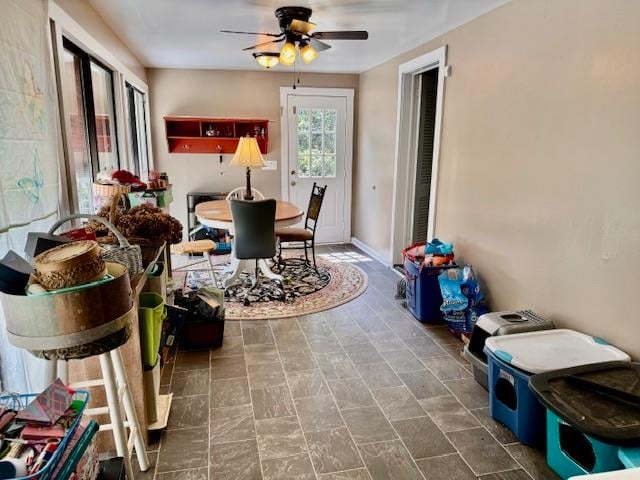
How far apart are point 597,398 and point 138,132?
506 cm

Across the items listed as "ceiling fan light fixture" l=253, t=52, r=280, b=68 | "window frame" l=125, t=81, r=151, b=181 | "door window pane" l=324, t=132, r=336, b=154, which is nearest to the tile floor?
"ceiling fan light fixture" l=253, t=52, r=280, b=68

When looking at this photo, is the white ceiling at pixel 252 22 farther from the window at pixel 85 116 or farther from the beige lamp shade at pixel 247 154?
the beige lamp shade at pixel 247 154

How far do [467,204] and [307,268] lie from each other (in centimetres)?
205

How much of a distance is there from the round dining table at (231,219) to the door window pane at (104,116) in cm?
88

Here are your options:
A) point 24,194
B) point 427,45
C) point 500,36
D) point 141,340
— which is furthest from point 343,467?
point 427,45

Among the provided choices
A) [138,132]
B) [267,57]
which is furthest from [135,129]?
[267,57]

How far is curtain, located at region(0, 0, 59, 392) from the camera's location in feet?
4.90

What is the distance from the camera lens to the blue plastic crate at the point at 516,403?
1.92 m

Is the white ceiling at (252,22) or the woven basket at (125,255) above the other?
the white ceiling at (252,22)

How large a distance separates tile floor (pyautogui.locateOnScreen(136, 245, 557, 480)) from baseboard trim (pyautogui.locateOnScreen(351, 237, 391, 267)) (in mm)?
1734

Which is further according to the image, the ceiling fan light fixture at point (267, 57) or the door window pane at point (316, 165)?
the door window pane at point (316, 165)

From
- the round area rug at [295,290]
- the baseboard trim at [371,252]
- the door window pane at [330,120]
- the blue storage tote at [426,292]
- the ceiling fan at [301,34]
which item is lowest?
the round area rug at [295,290]

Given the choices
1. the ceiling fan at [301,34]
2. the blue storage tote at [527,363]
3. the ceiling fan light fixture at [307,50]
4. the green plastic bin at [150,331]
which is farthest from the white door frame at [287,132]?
the blue storage tote at [527,363]

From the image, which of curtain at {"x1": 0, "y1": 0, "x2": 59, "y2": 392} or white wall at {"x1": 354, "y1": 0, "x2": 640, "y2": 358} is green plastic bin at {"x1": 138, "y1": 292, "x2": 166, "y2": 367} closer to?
curtain at {"x1": 0, "y1": 0, "x2": 59, "y2": 392}
